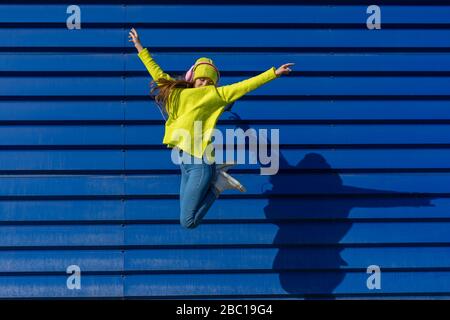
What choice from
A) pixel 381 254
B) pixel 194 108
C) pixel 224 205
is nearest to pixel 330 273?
pixel 381 254

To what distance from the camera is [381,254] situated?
5.74 m

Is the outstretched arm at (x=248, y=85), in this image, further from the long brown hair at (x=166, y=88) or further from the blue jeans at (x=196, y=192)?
the blue jeans at (x=196, y=192)

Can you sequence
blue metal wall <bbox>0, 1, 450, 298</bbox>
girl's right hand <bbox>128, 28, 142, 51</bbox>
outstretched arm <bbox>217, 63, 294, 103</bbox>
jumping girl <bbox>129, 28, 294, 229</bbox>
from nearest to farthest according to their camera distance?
outstretched arm <bbox>217, 63, 294, 103</bbox> < jumping girl <bbox>129, 28, 294, 229</bbox> < girl's right hand <bbox>128, 28, 142, 51</bbox> < blue metal wall <bbox>0, 1, 450, 298</bbox>

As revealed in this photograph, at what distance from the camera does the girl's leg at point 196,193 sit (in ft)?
16.6

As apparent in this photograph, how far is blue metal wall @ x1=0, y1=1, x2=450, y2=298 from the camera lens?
5.63 meters

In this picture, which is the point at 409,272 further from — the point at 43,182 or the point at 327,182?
the point at 43,182

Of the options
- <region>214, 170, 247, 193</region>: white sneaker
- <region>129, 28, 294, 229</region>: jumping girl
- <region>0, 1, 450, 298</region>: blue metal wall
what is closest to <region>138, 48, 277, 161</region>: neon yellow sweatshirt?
<region>129, 28, 294, 229</region>: jumping girl

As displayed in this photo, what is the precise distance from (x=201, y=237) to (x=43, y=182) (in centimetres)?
125

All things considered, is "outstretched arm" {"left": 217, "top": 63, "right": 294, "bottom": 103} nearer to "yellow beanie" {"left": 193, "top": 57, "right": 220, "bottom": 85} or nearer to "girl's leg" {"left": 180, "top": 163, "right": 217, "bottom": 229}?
"yellow beanie" {"left": 193, "top": 57, "right": 220, "bottom": 85}

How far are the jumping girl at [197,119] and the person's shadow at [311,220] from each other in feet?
1.93

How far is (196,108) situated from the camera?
515 cm

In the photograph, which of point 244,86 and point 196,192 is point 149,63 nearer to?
point 244,86

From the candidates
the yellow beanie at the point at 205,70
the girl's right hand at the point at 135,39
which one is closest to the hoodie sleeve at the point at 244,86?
the yellow beanie at the point at 205,70

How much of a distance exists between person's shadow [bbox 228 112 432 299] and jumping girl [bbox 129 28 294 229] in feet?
1.93
